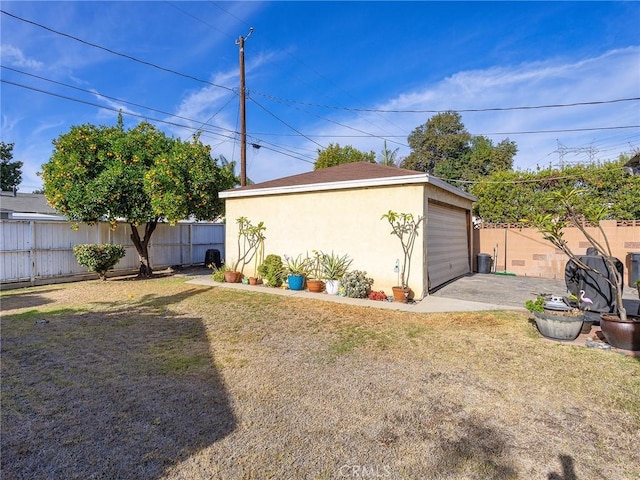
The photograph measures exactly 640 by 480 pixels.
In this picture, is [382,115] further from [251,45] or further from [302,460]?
[302,460]

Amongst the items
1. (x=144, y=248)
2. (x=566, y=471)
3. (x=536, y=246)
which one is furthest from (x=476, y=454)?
(x=144, y=248)

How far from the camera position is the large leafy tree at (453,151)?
85.9 ft

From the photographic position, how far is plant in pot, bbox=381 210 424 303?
8.25 meters

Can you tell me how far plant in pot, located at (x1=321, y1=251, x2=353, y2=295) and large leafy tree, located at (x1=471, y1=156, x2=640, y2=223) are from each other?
8734mm

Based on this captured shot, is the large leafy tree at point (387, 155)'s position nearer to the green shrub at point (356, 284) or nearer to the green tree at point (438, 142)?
the green tree at point (438, 142)

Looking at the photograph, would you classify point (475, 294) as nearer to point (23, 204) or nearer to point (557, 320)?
point (557, 320)

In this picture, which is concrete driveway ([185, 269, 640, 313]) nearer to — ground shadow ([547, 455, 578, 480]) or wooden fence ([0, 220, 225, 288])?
wooden fence ([0, 220, 225, 288])

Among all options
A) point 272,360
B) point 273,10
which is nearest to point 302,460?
point 272,360

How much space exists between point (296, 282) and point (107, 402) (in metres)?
6.55

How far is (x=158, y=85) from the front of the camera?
13469 millimetres

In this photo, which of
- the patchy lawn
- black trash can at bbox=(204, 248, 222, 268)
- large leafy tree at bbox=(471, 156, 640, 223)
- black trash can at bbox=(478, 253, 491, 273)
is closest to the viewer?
the patchy lawn

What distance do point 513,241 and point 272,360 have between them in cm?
1167

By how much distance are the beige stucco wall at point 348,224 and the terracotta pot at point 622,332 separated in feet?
12.4

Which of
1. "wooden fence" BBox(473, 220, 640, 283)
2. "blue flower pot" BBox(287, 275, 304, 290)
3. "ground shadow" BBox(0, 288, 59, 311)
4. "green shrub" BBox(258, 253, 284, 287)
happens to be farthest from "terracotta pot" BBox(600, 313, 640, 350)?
"ground shadow" BBox(0, 288, 59, 311)
